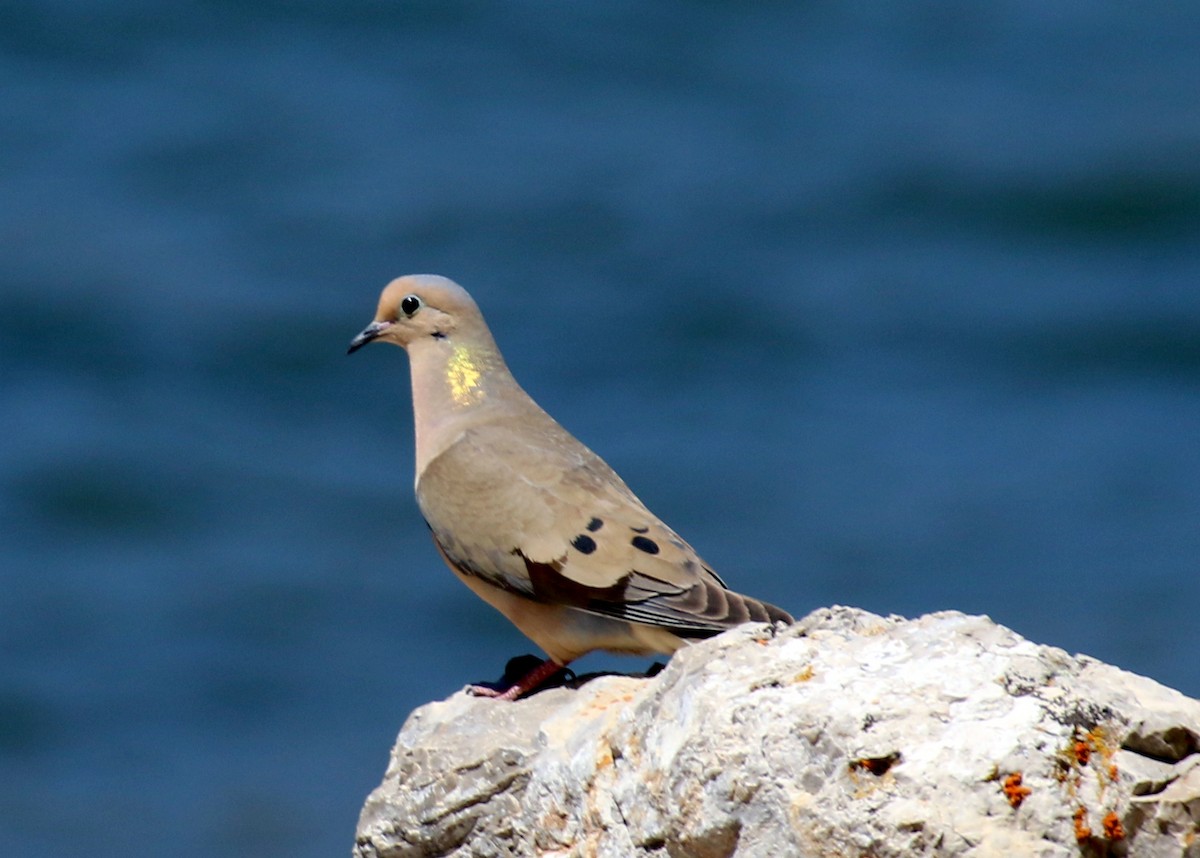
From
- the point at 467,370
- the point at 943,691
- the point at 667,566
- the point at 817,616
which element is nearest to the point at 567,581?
the point at 667,566

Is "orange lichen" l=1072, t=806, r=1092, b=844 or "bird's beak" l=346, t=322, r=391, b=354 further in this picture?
"bird's beak" l=346, t=322, r=391, b=354

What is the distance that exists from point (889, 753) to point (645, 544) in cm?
218

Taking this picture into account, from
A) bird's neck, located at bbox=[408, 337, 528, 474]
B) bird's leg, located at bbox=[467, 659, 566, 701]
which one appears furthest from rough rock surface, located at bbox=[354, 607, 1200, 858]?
bird's neck, located at bbox=[408, 337, 528, 474]

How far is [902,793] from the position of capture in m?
3.22

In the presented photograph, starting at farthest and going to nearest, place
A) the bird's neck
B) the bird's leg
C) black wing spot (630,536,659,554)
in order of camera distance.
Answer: the bird's neck, black wing spot (630,536,659,554), the bird's leg

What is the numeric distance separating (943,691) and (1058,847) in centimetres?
35

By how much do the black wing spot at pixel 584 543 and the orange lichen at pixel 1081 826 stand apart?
239 centimetres

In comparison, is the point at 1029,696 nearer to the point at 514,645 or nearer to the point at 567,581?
the point at 567,581

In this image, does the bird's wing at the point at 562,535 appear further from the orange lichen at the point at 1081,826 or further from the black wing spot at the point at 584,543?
the orange lichen at the point at 1081,826

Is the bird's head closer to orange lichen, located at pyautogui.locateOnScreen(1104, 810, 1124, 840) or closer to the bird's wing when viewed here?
the bird's wing

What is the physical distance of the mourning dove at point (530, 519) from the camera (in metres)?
5.26

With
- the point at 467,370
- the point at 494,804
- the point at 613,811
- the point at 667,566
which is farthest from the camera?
the point at 467,370

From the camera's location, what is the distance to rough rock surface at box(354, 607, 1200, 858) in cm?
321

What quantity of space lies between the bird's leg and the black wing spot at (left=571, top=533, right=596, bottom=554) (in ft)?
1.14
